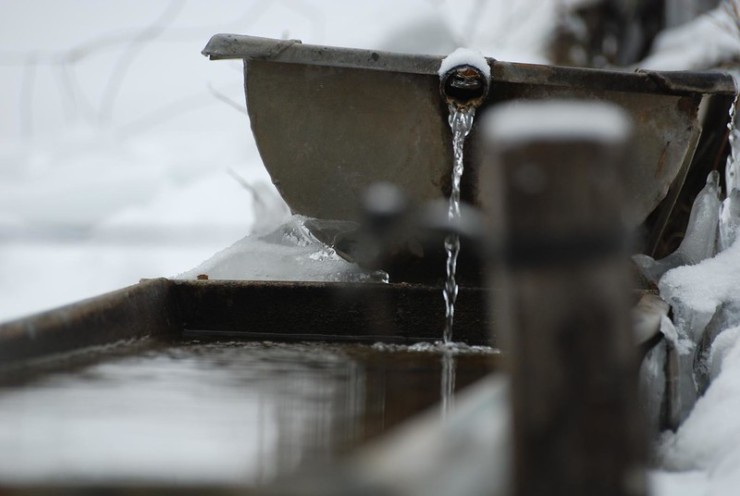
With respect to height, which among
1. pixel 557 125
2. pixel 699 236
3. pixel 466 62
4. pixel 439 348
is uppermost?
pixel 466 62

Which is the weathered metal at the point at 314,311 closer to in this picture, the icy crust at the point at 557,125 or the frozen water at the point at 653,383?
the frozen water at the point at 653,383

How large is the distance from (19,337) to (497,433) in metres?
1.42

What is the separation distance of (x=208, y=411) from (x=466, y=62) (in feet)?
5.85

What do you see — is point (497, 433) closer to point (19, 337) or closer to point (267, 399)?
point (267, 399)

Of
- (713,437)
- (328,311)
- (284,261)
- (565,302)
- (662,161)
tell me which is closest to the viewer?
(565,302)

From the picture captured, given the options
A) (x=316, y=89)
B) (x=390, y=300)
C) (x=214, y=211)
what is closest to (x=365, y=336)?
(x=390, y=300)

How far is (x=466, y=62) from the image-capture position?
10.7ft

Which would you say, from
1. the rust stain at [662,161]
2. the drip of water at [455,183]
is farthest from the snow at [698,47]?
the drip of water at [455,183]

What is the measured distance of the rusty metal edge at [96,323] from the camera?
7.52ft

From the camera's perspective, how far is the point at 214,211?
428 inches

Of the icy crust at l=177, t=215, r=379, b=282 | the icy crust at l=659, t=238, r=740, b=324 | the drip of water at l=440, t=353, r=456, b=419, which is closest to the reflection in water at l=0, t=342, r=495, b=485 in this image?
the drip of water at l=440, t=353, r=456, b=419

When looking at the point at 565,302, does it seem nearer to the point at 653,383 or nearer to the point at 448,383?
the point at 448,383

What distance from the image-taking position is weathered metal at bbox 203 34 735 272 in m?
3.36

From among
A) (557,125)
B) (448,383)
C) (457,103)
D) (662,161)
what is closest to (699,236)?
(662,161)
